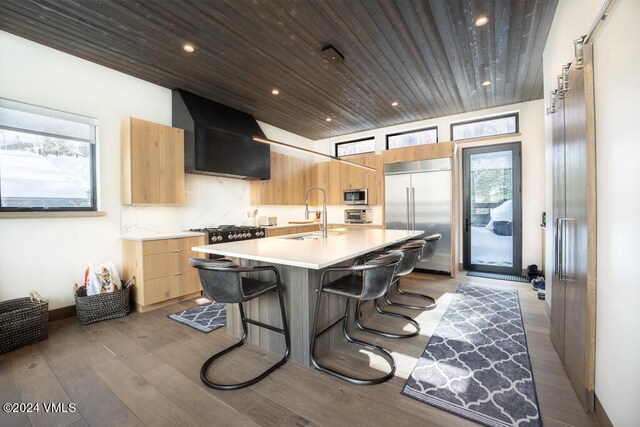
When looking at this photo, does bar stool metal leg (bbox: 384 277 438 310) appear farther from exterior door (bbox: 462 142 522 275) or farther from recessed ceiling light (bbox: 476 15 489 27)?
recessed ceiling light (bbox: 476 15 489 27)

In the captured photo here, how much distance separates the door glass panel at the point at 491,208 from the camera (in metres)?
4.87

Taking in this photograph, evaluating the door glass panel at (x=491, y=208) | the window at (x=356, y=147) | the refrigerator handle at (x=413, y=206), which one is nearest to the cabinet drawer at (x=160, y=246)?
the refrigerator handle at (x=413, y=206)

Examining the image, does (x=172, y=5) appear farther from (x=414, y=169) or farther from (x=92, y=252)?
(x=414, y=169)

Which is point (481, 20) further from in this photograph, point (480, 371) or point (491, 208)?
point (491, 208)

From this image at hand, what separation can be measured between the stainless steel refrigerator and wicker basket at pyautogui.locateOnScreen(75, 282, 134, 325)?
438 cm

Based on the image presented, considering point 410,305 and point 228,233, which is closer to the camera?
point 410,305

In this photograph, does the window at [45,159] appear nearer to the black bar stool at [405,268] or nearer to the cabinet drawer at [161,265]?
the cabinet drawer at [161,265]

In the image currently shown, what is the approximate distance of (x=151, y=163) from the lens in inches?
140

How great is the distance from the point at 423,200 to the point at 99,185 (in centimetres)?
491

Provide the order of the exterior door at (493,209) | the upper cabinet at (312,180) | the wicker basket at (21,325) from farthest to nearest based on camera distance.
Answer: the upper cabinet at (312,180)
the exterior door at (493,209)
the wicker basket at (21,325)

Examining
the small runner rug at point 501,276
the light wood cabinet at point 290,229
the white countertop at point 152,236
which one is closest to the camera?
the white countertop at point 152,236

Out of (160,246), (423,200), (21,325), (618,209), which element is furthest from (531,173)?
(21,325)

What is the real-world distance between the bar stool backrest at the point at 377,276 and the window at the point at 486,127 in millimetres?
4291

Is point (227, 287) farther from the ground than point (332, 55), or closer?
closer
